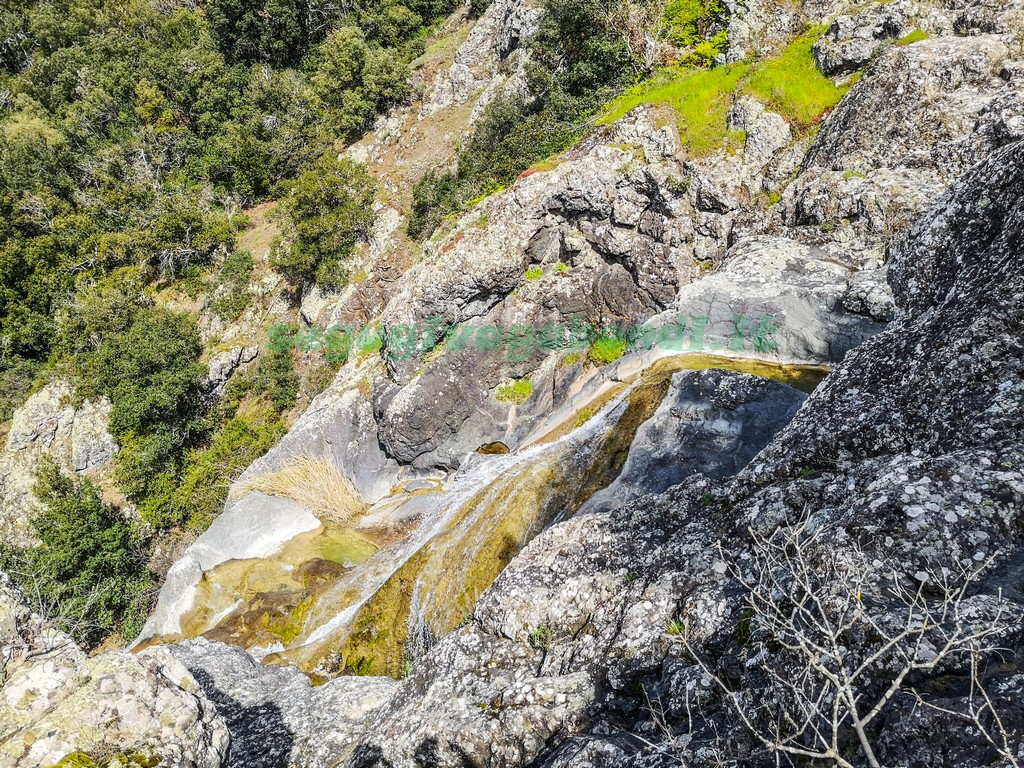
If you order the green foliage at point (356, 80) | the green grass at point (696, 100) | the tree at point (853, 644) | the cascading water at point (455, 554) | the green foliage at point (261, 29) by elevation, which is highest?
the green foliage at point (261, 29)

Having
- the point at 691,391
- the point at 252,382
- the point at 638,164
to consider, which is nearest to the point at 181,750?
the point at 691,391

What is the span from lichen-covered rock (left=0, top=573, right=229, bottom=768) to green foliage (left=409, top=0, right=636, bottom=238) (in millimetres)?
19529

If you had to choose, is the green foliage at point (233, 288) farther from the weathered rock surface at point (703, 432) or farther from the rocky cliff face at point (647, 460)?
the weathered rock surface at point (703, 432)

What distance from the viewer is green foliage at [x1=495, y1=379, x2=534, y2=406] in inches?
699

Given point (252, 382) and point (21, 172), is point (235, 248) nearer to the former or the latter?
point (252, 382)

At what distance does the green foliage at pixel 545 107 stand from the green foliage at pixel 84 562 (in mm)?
18887

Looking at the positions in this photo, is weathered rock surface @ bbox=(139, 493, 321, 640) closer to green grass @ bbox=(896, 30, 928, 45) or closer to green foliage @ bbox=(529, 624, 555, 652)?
green foliage @ bbox=(529, 624, 555, 652)

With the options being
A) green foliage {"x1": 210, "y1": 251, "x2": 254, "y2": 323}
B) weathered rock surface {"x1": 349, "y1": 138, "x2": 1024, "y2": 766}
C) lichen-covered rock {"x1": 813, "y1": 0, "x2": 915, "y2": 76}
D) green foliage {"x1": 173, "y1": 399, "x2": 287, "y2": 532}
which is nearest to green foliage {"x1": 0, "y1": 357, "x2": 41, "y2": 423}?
green foliage {"x1": 210, "y1": 251, "x2": 254, "y2": 323}

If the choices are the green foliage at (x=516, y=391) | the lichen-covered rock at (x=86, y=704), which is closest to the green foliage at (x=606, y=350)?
the green foliage at (x=516, y=391)

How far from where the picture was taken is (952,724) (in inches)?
112

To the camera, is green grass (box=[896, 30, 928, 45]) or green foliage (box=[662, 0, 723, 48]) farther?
green foliage (box=[662, 0, 723, 48])

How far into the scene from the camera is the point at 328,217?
25734 mm

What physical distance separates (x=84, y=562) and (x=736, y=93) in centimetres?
3083

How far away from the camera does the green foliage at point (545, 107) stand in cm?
2108
